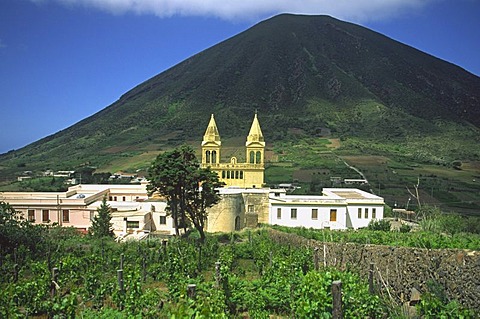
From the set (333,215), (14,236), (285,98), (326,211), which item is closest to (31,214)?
(14,236)

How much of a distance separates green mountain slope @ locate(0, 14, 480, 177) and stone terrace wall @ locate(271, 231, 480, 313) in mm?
82583

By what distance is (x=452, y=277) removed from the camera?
41.1ft

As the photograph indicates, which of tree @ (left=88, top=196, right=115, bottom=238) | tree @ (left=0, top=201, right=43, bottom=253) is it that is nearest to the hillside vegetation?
tree @ (left=88, top=196, right=115, bottom=238)

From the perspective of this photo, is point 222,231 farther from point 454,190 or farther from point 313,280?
point 454,190

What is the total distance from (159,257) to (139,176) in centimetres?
5449

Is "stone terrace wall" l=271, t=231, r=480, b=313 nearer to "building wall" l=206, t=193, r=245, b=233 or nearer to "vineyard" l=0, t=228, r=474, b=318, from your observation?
"vineyard" l=0, t=228, r=474, b=318


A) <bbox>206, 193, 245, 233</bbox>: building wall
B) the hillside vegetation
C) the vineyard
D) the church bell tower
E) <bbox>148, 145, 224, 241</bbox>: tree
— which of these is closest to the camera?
the vineyard

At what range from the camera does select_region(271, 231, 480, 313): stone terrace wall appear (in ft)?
39.8

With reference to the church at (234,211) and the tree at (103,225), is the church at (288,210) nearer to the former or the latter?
the church at (234,211)

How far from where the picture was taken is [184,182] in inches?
1011

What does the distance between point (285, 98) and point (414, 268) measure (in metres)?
124

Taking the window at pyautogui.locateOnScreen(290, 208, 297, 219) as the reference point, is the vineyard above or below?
above

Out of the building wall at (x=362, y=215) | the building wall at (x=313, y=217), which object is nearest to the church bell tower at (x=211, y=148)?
the building wall at (x=313, y=217)

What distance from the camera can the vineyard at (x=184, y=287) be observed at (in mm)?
10289
